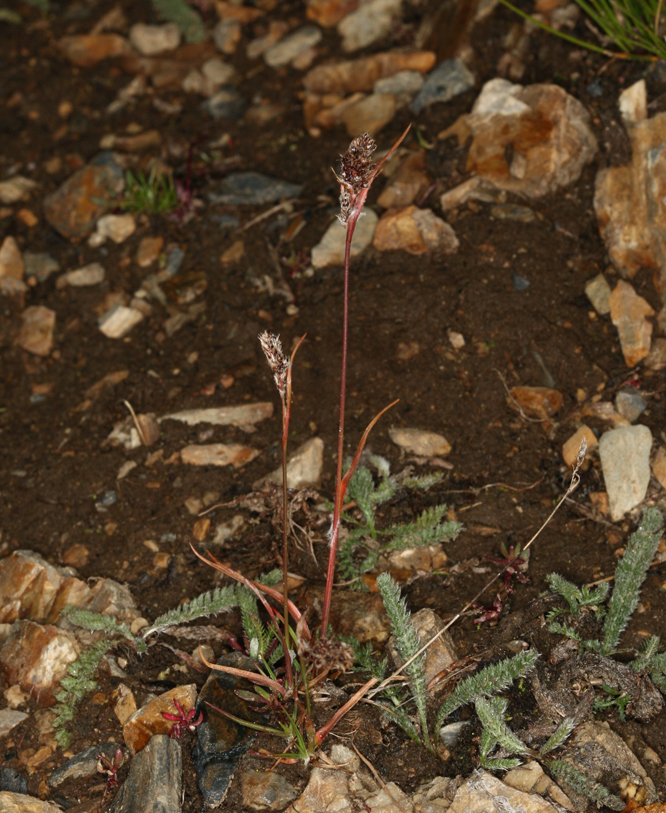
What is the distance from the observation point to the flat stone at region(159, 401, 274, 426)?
3172 mm

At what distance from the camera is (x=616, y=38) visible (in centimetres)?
336

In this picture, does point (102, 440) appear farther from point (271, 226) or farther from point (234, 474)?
point (271, 226)

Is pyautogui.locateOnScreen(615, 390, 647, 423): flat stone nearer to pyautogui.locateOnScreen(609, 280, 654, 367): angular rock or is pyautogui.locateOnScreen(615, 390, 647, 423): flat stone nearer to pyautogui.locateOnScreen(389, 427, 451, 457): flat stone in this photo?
pyautogui.locateOnScreen(609, 280, 654, 367): angular rock

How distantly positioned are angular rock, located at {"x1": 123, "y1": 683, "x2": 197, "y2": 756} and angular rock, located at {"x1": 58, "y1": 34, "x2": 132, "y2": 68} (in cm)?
426

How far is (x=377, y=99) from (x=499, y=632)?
2964 millimetres

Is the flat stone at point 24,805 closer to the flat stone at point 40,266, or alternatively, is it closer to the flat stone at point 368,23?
the flat stone at point 40,266

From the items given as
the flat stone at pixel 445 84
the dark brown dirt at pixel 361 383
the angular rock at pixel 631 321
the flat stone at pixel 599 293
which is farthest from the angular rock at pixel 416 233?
the flat stone at pixel 445 84

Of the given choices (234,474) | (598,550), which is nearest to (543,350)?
(598,550)

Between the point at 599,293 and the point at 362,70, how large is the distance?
2073 millimetres

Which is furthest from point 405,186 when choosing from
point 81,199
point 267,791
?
point 267,791

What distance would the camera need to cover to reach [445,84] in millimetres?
3912

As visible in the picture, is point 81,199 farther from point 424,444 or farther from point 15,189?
point 424,444

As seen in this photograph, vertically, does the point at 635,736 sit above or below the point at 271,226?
below

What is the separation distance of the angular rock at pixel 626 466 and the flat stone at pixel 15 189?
3595mm
